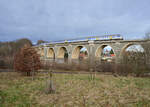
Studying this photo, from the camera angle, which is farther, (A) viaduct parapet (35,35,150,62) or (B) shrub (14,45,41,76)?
(A) viaduct parapet (35,35,150,62)

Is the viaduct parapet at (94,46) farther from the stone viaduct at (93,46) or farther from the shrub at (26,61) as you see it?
the shrub at (26,61)

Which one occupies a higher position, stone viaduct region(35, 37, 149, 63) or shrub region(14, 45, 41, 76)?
stone viaduct region(35, 37, 149, 63)

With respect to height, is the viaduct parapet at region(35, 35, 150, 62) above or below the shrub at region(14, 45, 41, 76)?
above

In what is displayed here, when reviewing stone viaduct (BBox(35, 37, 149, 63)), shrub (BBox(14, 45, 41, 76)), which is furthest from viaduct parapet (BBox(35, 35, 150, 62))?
shrub (BBox(14, 45, 41, 76))

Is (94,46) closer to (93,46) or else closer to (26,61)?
(93,46)

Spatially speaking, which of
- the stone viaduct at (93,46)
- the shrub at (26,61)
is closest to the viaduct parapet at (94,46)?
the stone viaduct at (93,46)

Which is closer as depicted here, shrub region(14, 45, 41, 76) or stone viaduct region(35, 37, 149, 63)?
shrub region(14, 45, 41, 76)

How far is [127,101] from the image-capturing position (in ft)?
15.5

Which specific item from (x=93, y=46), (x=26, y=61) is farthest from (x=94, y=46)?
(x=26, y=61)

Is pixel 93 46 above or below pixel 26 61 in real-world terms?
above

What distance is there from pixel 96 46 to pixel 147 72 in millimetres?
10786

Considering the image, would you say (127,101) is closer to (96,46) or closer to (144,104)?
(144,104)

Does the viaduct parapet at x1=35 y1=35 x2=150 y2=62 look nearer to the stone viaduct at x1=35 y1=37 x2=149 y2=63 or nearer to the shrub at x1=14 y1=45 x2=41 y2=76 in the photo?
the stone viaduct at x1=35 y1=37 x2=149 y2=63

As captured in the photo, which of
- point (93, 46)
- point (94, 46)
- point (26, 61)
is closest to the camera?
point (26, 61)
